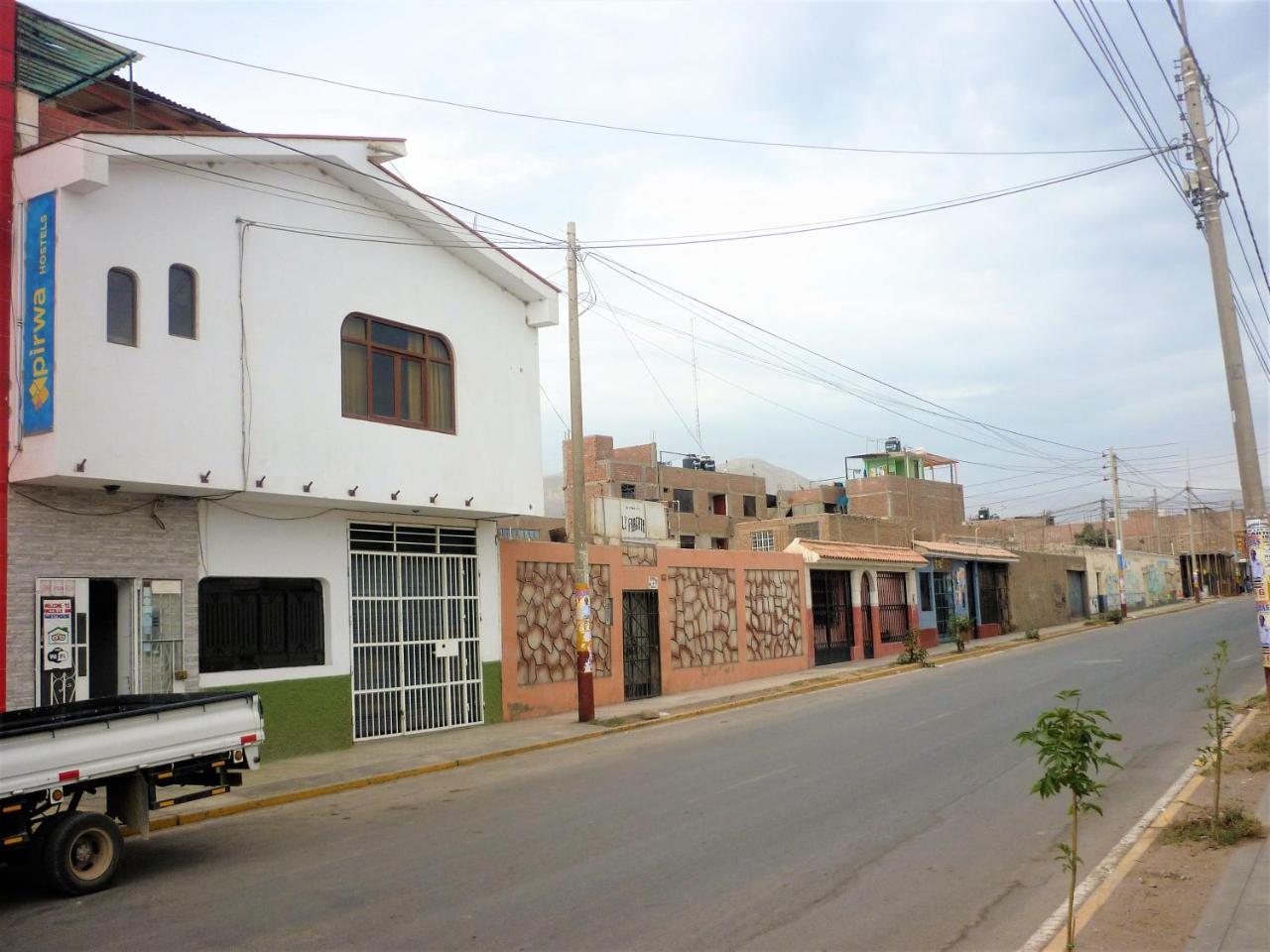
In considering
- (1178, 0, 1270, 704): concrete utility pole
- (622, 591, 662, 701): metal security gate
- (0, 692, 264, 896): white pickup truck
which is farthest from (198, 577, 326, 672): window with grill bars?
(1178, 0, 1270, 704): concrete utility pole

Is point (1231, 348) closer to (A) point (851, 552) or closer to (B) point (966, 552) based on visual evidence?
(A) point (851, 552)

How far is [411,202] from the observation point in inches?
679

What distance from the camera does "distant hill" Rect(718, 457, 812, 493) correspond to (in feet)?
292

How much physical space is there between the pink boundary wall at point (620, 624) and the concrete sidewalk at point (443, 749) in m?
0.43

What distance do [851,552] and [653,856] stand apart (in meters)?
24.6

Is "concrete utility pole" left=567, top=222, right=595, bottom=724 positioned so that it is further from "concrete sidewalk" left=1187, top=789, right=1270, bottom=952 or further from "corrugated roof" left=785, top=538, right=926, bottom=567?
"corrugated roof" left=785, top=538, right=926, bottom=567

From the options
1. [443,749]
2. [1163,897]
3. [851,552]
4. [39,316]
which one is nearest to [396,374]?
[39,316]

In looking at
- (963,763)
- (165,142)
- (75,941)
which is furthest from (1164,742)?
(165,142)

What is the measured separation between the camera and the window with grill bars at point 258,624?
48.2 ft

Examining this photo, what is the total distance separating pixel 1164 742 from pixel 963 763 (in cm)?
315

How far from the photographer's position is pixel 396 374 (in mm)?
17250

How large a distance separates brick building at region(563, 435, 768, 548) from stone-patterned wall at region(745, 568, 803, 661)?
3761cm

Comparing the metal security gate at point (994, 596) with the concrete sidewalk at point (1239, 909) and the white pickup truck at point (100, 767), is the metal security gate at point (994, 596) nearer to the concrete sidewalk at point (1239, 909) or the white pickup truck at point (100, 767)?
the concrete sidewalk at point (1239, 909)

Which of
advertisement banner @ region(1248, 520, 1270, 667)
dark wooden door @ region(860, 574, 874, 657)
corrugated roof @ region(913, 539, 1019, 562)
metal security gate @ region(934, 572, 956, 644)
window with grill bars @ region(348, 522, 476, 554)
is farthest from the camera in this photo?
metal security gate @ region(934, 572, 956, 644)
